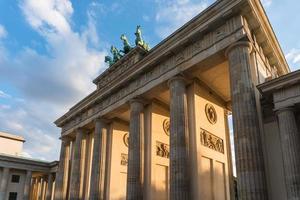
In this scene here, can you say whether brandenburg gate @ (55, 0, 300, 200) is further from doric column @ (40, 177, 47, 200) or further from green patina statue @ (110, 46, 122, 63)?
doric column @ (40, 177, 47, 200)

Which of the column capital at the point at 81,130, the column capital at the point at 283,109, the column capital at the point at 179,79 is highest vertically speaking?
the column capital at the point at 179,79

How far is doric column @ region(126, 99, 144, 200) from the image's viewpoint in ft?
67.9

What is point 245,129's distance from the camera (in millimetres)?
14500

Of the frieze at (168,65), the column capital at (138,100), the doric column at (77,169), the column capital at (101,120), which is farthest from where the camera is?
the doric column at (77,169)

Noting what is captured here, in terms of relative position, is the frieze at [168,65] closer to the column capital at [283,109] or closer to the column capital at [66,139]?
the column capital at [283,109]

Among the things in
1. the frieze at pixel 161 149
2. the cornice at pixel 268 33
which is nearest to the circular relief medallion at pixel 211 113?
the frieze at pixel 161 149

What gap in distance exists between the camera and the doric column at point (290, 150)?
1267 centimetres

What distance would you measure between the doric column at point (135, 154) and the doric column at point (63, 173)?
45.4ft

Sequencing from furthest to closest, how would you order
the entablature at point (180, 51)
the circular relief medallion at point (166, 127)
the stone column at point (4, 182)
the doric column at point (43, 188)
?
the doric column at point (43, 188) < the stone column at point (4, 182) < the circular relief medallion at point (166, 127) < the entablature at point (180, 51)

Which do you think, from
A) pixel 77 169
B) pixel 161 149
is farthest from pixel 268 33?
pixel 77 169

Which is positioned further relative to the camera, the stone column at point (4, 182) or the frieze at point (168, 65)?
the stone column at point (4, 182)

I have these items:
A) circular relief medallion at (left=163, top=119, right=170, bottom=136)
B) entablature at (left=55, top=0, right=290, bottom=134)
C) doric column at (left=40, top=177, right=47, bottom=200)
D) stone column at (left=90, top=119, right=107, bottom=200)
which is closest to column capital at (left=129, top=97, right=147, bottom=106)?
entablature at (left=55, top=0, right=290, bottom=134)

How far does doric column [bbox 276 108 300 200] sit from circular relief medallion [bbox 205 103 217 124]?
778 cm

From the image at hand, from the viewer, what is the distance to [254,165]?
13734 mm
